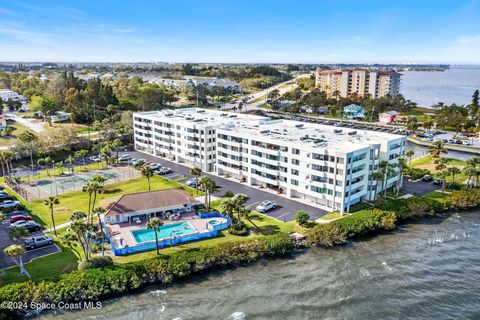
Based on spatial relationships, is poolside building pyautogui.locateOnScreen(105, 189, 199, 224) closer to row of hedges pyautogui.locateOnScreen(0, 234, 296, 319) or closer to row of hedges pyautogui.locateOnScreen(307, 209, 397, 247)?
row of hedges pyautogui.locateOnScreen(0, 234, 296, 319)

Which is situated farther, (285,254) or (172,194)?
(172,194)

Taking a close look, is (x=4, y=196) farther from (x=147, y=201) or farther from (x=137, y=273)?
(x=137, y=273)

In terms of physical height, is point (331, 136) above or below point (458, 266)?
above

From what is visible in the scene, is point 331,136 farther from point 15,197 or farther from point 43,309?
point 15,197

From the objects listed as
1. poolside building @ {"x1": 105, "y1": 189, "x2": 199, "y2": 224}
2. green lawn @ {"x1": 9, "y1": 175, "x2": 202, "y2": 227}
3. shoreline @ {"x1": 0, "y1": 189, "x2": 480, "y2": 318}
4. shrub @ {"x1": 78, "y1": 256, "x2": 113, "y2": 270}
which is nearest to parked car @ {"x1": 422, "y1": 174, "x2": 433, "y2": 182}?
shoreline @ {"x1": 0, "y1": 189, "x2": 480, "y2": 318}

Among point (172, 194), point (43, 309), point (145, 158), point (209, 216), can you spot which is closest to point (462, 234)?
point (209, 216)

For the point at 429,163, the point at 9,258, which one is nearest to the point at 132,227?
the point at 9,258
